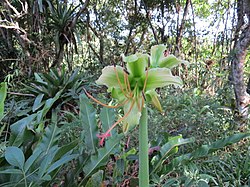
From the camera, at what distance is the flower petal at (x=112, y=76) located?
0.52 metres

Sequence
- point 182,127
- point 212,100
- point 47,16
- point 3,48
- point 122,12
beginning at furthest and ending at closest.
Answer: point 122,12, point 3,48, point 47,16, point 212,100, point 182,127

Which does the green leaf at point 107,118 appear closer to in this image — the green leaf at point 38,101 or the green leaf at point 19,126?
the green leaf at point 19,126

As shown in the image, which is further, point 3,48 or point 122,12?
point 122,12

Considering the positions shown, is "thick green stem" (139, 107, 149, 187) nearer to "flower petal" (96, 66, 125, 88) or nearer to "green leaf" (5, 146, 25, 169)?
"flower petal" (96, 66, 125, 88)

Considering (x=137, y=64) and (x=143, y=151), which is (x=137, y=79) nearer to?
(x=137, y=64)

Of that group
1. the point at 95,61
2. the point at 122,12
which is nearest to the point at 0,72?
the point at 95,61

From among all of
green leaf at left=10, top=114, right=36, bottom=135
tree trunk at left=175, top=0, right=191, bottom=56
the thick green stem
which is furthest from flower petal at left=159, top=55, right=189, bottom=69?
tree trunk at left=175, top=0, right=191, bottom=56

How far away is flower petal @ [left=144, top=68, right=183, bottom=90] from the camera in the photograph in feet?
1.66

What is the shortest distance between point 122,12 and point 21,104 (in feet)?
8.67

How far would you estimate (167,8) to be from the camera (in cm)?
451

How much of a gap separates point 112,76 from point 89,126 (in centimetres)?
69

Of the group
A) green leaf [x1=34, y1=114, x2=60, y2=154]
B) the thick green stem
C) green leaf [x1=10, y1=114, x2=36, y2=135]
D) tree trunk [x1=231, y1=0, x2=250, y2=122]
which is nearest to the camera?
the thick green stem

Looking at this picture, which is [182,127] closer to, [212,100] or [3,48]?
[212,100]

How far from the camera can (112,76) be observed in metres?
0.53
